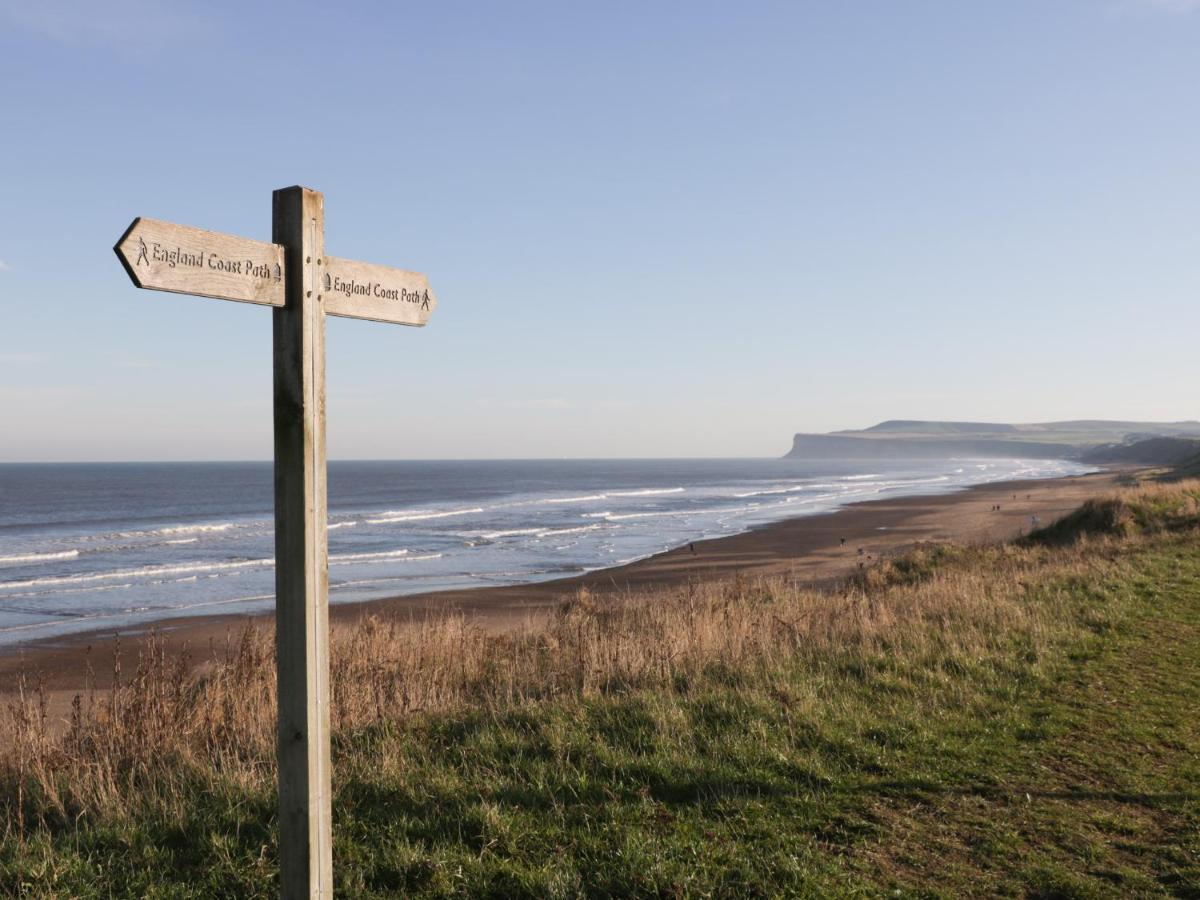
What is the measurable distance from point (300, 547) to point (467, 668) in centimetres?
583

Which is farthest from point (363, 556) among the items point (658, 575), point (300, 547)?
point (300, 547)

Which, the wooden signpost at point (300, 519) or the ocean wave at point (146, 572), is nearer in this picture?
the wooden signpost at point (300, 519)

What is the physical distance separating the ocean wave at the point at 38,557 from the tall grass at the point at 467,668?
23.4 metres

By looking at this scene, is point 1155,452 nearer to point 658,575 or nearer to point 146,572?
point 658,575

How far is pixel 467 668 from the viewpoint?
30.4ft

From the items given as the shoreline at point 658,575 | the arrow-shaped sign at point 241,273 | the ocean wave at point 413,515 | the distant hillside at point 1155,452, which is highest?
the arrow-shaped sign at point 241,273

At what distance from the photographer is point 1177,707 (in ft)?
Answer: 25.2

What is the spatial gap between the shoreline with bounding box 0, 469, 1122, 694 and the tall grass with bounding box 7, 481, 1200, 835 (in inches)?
24.8

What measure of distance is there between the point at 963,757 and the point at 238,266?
5624mm

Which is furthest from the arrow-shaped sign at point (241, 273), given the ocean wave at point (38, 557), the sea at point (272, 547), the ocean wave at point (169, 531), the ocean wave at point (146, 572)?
the ocean wave at point (169, 531)

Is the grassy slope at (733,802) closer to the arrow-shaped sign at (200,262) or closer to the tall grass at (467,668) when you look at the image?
the tall grass at (467,668)

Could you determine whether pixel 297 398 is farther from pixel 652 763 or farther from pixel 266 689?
pixel 266 689

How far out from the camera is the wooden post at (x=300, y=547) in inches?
148

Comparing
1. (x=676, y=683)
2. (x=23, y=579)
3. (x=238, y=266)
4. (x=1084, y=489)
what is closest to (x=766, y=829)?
(x=676, y=683)
